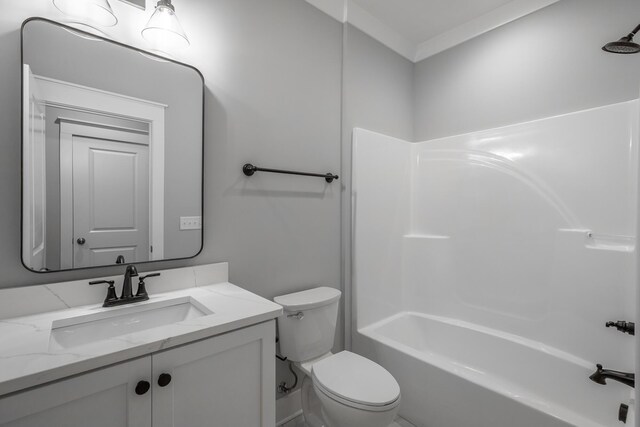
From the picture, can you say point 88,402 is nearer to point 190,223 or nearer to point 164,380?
point 164,380

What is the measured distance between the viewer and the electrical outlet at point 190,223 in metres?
1.41

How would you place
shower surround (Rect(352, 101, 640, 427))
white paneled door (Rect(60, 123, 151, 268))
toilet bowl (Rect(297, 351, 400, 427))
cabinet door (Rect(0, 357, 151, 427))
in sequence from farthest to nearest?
shower surround (Rect(352, 101, 640, 427)) → toilet bowl (Rect(297, 351, 400, 427)) → white paneled door (Rect(60, 123, 151, 268)) → cabinet door (Rect(0, 357, 151, 427))

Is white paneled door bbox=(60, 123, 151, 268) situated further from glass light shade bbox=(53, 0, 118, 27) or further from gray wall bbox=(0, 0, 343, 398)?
glass light shade bbox=(53, 0, 118, 27)

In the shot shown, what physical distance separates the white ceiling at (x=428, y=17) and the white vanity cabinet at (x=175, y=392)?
2.05 metres

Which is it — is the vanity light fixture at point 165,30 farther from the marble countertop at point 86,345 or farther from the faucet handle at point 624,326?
the faucet handle at point 624,326

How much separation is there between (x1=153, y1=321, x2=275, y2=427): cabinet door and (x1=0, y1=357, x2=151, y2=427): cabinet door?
0.15ft

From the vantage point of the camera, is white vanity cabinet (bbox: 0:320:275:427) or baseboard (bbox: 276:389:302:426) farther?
baseboard (bbox: 276:389:302:426)

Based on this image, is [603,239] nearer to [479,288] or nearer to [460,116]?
[479,288]

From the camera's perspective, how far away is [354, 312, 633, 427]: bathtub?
1439mm

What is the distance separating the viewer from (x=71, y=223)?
1156mm

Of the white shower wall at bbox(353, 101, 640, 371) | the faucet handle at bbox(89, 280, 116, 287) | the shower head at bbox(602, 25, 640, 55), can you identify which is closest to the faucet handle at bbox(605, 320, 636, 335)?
the white shower wall at bbox(353, 101, 640, 371)

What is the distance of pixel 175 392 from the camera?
92cm

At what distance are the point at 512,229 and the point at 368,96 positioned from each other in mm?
1380

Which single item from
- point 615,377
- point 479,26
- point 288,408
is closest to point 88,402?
point 288,408
